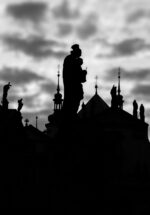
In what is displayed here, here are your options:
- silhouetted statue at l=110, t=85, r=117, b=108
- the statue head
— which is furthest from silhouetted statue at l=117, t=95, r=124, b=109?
the statue head

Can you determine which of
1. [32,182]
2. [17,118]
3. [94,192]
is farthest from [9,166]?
[17,118]

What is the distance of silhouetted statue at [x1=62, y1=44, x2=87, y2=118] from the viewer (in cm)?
1405

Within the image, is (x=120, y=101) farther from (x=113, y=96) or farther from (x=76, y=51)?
(x=76, y=51)

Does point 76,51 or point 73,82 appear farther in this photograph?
point 76,51

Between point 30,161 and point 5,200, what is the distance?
7.43m

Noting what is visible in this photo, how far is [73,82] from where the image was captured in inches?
554

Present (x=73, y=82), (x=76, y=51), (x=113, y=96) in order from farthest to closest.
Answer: (x=113, y=96)
(x=76, y=51)
(x=73, y=82)

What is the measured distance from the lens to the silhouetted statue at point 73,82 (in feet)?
46.1

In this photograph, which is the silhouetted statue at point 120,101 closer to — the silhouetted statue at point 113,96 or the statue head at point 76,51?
the silhouetted statue at point 113,96

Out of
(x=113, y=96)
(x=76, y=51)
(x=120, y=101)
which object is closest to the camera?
(x=76, y=51)

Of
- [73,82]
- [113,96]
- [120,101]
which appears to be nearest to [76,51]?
[73,82]

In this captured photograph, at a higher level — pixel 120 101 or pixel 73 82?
pixel 120 101

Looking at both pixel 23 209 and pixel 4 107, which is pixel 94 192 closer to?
pixel 23 209

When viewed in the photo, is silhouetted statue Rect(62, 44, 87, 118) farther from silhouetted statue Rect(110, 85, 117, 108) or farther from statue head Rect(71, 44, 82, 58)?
silhouetted statue Rect(110, 85, 117, 108)
